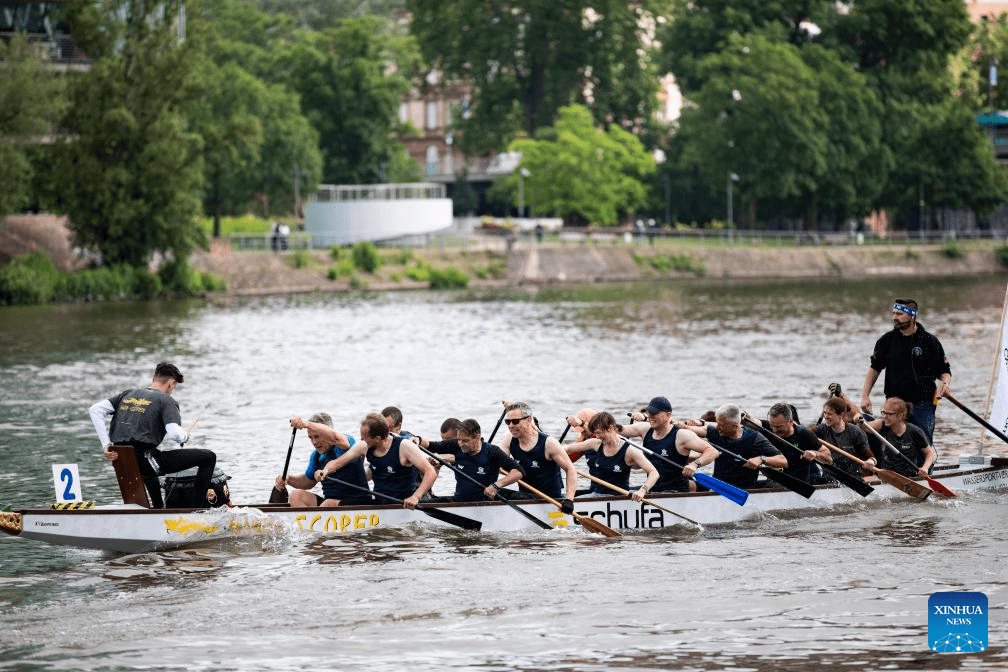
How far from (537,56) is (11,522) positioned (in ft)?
347

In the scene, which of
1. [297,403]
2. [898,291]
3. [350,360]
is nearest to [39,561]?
[297,403]

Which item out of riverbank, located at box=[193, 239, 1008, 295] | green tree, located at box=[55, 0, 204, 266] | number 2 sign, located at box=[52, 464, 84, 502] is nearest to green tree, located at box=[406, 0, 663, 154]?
riverbank, located at box=[193, 239, 1008, 295]

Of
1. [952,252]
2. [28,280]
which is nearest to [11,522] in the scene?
[28,280]

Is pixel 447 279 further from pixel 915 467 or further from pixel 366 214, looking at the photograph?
pixel 915 467

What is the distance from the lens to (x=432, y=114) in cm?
15800

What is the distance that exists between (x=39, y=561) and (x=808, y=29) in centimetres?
10805

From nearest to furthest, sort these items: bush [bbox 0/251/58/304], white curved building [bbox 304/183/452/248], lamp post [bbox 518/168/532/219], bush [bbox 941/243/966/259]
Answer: bush [bbox 0/251/58/304]
white curved building [bbox 304/183/452/248]
bush [bbox 941/243/966/259]
lamp post [bbox 518/168/532/219]

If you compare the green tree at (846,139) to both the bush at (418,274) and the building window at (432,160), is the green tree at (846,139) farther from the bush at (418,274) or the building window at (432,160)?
the building window at (432,160)

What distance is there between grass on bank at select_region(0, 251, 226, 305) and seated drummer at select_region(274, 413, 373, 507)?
178ft

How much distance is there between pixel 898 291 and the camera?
87.6m

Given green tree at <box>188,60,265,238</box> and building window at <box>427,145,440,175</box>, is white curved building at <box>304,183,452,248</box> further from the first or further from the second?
building window at <box>427,145,440,175</box>

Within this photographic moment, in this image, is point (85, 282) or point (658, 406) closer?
point (658, 406)

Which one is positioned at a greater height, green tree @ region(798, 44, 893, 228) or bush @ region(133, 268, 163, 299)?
green tree @ region(798, 44, 893, 228)

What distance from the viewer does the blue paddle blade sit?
23.1 meters
